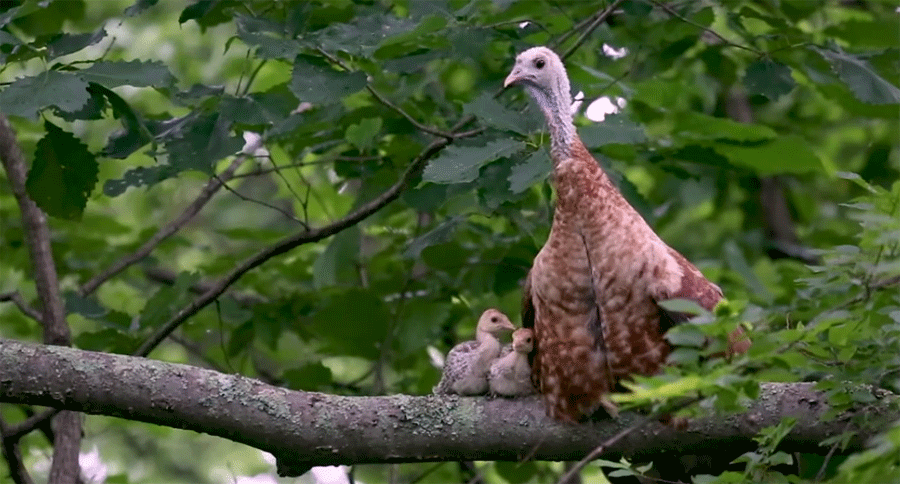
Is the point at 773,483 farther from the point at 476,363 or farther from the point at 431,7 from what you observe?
the point at 431,7

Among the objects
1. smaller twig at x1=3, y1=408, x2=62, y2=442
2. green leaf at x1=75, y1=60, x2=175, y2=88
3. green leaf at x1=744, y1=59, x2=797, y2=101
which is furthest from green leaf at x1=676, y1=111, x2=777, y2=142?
smaller twig at x1=3, y1=408, x2=62, y2=442

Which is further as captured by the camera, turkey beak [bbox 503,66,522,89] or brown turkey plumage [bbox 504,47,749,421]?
turkey beak [bbox 503,66,522,89]

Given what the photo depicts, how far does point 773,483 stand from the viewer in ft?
11.9

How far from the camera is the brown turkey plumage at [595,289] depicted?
4.48m

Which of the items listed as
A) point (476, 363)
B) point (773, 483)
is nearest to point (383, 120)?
point (476, 363)

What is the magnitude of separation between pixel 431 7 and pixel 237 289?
2.49m

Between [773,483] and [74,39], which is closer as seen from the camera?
[773,483]

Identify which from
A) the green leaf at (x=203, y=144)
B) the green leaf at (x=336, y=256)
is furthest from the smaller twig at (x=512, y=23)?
the green leaf at (x=336, y=256)

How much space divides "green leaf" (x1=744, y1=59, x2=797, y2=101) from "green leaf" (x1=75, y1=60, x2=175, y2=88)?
2.53m

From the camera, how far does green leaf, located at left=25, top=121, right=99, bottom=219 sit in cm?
484

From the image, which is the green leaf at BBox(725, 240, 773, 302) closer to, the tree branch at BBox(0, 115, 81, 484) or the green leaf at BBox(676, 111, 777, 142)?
the green leaf at BBox(676, 111, 777, 142)

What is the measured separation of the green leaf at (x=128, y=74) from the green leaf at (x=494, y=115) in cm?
107

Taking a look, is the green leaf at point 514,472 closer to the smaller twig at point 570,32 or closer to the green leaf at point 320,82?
the smaller twig at point 570,32

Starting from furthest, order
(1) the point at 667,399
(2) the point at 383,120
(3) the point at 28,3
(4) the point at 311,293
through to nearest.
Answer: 1. (4) the point at 311,293
2. (2) the point at 383,120
3. (3) the point at 28,3
4. (1) the point at 667,399
